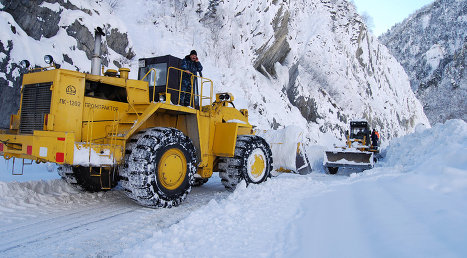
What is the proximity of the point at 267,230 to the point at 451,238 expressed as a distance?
6.73 ft

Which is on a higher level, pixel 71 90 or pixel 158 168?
pixel 71 90

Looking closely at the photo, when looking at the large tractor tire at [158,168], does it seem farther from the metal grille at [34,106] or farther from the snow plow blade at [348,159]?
the snow plow blade at [348,159]

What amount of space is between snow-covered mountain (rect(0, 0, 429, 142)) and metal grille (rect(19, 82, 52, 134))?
5.63 metres

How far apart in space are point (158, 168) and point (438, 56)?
8839 cm

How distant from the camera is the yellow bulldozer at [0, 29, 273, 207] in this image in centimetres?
521

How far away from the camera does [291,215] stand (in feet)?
15.2

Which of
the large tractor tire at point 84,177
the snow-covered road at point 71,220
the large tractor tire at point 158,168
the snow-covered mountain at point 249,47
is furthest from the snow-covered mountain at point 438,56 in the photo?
the snow-covered road at point 71,220

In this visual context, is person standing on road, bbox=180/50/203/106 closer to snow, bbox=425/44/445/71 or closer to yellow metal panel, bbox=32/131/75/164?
yellow metal panel, bbox=32/131/75/164

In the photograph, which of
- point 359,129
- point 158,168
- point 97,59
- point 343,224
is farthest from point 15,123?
point 359,129

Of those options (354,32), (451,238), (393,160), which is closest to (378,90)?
(354,32)

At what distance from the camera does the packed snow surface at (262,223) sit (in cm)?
293

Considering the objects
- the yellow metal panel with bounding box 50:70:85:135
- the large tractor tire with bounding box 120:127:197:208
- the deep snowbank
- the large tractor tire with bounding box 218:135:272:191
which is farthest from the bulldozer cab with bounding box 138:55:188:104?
the deep snowbank

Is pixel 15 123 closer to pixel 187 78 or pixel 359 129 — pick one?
pixel 187 78

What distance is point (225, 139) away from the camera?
24.5 feet
